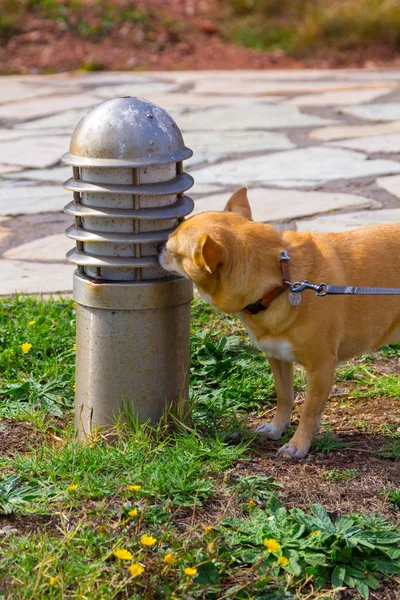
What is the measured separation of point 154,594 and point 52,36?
35.1 feet

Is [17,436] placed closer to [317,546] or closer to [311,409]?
[311,409]

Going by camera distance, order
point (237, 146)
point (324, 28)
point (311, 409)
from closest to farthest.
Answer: point (311, 409), point (237, 146), point (324, 28)

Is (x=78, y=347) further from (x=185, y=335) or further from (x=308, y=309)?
(x=308, y=309)

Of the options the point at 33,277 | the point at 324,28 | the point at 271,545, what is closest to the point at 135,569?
the point at 271,545

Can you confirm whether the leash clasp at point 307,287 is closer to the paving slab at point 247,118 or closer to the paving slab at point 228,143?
the paving slab at point 228,143

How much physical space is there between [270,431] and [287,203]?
2.56 m

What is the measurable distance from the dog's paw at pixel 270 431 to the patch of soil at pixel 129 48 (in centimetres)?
861

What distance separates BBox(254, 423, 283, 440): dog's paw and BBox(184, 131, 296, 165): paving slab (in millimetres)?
3592

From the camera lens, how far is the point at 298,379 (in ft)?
11.7

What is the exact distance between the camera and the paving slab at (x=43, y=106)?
813 cm

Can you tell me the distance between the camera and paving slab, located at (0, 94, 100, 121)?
8.13 m

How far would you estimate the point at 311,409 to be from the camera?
296 cm

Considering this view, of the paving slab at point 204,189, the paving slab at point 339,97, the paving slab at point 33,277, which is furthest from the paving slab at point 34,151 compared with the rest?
the paving slab at point 339,97

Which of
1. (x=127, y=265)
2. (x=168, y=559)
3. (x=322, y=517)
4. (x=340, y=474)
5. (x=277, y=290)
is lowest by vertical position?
(x=340, y=474)
